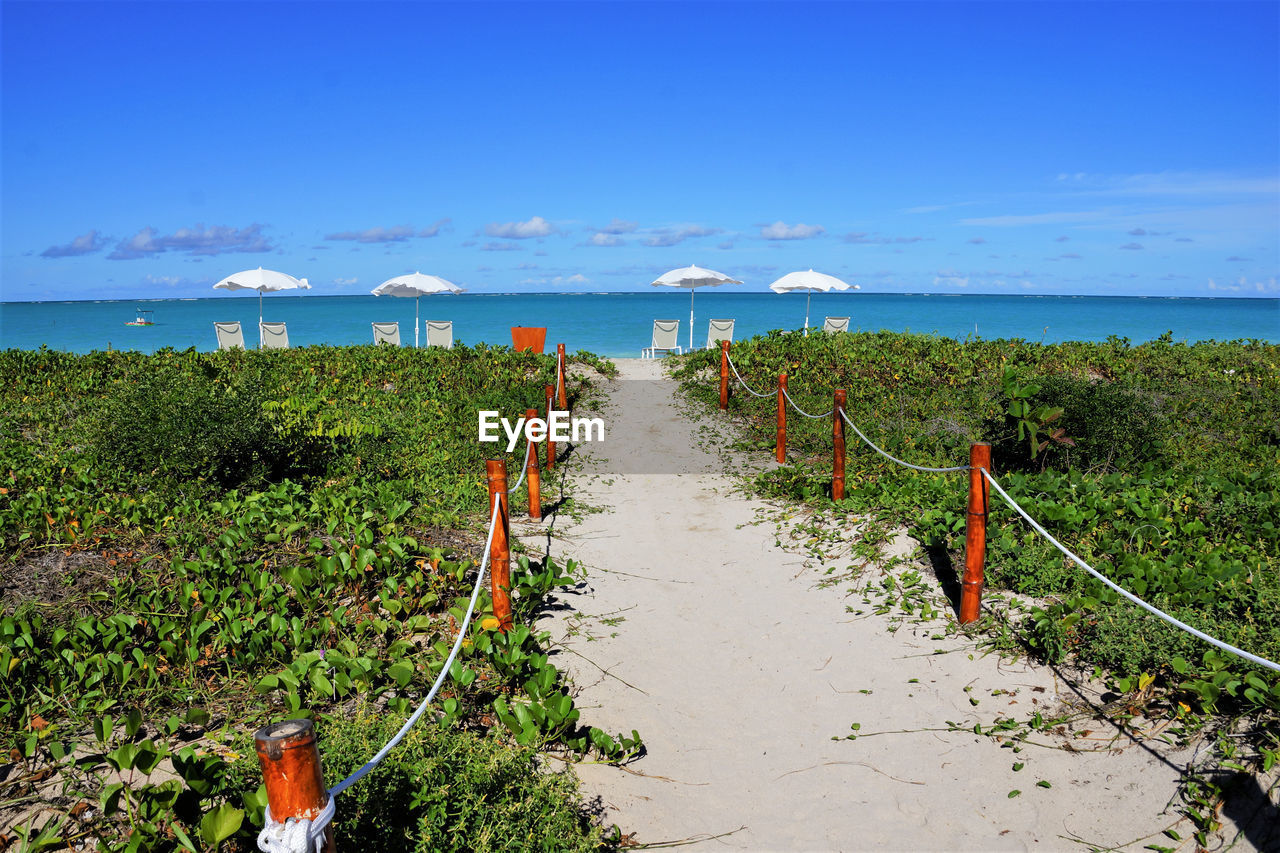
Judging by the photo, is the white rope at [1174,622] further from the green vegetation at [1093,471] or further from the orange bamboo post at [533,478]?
the orange bamboo post at [533,478]

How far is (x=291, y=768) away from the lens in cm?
177

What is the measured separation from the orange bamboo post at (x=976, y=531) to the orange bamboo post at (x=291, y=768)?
4.07 meters

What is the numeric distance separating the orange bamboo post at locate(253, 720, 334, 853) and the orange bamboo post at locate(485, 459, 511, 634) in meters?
2.54

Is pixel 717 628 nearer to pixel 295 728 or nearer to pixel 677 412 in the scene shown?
pixel 295 728

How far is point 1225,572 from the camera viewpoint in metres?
4.38

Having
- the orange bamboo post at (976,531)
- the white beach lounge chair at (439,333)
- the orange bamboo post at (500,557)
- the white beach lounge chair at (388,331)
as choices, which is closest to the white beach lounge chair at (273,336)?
the white beach lounge chair at (388,331)

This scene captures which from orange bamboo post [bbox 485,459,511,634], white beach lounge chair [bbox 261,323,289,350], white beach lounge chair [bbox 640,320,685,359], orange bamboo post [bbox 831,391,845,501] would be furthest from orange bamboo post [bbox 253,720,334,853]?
white beach lounge chair [bbox 640,320,685,359]

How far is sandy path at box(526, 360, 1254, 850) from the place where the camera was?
10.3 feet

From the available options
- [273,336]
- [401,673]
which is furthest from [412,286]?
[401,673]

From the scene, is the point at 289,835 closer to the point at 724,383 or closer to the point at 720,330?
the point at 724,383

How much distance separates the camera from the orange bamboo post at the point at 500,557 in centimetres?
449

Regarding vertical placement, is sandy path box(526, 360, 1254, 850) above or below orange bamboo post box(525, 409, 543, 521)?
below

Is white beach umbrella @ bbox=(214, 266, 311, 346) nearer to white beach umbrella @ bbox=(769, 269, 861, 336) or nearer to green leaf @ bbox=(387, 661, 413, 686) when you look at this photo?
white beach umbrella @ bbox=(769, 269, 861, 336)

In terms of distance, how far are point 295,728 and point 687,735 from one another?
243 cm
